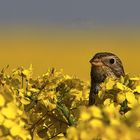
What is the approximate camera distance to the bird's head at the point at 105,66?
5508 mm

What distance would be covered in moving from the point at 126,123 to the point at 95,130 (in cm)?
10

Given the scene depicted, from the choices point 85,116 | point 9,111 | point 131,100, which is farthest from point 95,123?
Answer: point 131,100

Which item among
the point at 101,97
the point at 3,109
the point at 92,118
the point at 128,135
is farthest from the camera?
the point at 101,97

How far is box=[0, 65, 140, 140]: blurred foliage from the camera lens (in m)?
1.64

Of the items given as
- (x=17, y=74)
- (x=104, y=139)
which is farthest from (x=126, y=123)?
(x=17, y=74)

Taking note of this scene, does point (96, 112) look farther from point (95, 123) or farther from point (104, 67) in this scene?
point (104, 67)

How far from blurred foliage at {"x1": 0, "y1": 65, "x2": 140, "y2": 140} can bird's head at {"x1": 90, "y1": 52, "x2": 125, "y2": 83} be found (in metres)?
1.14

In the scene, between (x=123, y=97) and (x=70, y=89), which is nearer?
(x=123, y=97)

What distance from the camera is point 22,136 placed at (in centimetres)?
208

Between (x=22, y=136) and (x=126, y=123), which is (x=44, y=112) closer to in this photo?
(x=22, y=136)

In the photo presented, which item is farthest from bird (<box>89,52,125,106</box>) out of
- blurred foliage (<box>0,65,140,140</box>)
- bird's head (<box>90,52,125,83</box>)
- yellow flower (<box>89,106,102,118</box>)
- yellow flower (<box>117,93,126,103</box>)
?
yellow flower (<box>89,106,102,118</box>)

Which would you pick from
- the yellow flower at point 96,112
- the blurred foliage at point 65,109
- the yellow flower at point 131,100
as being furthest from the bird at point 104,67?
the yellow flower at point 96,112

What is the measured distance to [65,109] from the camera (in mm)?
2920

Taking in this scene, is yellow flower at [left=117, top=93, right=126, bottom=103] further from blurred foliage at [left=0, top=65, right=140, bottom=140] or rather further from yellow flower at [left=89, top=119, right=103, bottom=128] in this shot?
yellow flower at [left=89, top=119, right=103, bottom=128]
